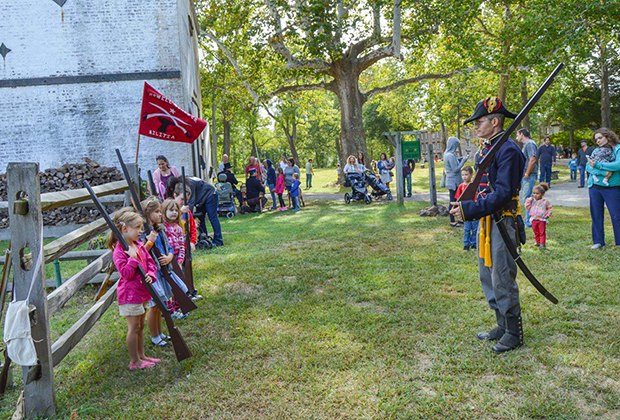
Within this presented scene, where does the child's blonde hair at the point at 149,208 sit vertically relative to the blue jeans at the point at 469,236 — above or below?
above

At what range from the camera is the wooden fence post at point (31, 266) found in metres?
3.47

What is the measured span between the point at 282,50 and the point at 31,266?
1918cm

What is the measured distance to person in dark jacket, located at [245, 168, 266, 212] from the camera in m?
17.1

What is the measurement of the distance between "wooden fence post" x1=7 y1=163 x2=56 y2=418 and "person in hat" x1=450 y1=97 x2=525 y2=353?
314 cm

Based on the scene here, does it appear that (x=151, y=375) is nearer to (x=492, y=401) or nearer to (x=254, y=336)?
(x=254, y=336)

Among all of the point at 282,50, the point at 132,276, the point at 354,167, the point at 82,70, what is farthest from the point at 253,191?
the point at 132,276

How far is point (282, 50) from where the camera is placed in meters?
21.4

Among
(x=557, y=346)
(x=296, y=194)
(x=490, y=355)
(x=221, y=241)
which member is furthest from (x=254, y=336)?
(x=296, y=194)

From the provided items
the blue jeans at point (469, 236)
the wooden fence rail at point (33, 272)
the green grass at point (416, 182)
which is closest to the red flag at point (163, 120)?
the wooden fence rail at point (33, 272)

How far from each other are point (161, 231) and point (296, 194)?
11.8 metres

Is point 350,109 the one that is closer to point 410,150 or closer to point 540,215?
point 410,150

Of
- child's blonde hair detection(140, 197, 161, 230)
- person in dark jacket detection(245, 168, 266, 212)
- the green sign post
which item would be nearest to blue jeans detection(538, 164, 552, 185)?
the green sign post

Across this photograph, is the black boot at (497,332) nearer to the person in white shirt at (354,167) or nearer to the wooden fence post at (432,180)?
the wooden fence post at (432,180)

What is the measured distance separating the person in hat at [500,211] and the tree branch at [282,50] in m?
16.5
